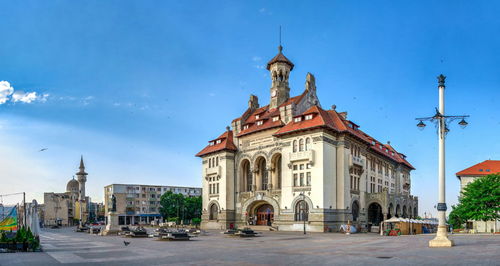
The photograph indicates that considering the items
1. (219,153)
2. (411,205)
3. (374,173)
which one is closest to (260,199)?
(219,153)

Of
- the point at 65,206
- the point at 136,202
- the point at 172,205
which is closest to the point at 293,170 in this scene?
the point at 172,205

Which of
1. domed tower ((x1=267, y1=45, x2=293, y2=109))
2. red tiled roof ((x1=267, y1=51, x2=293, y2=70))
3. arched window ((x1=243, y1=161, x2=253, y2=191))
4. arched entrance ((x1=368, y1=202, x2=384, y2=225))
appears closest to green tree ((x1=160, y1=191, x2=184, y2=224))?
arched window ((x1=243, y1=161, x2=253, y2=191))

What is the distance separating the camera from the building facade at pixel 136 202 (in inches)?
5187

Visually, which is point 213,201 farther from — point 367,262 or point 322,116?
point 367,262

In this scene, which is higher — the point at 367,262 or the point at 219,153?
the point at 219,153

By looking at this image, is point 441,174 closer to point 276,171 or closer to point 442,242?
point 442,242

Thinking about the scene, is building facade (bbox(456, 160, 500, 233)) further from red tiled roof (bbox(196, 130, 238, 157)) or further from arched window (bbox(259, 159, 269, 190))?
red tiled roof (bbox(196, 130, 238, 157))

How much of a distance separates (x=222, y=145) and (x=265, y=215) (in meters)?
13.0

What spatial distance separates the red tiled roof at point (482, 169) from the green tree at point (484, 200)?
3280 centimetres

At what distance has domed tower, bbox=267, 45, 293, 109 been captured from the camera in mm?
67938

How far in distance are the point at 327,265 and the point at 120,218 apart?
404 feet

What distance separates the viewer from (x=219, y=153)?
228 feet

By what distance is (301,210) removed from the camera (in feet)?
185

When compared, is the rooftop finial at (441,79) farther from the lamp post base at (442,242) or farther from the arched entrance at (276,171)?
the arched entrance at (276,171)
